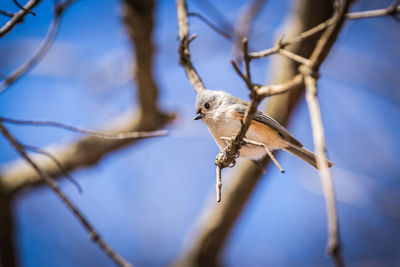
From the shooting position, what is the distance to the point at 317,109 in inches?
26.6

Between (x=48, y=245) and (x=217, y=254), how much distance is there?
12.4ft

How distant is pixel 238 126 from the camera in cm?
208

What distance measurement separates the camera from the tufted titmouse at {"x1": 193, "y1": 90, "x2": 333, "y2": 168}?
2.14 meters

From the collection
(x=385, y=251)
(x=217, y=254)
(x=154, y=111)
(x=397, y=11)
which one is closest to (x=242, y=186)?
(x=217, y=254)

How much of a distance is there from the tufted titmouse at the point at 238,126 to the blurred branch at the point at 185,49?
0.25 metres

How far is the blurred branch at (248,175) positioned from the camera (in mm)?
3645

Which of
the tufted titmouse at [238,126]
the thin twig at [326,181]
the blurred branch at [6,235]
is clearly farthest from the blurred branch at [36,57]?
the blurred branch at [6,235]

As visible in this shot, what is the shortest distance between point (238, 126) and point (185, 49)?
622mm

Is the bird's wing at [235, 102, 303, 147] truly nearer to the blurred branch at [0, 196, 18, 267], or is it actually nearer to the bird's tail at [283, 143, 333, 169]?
the bird's tail at [283, 143, 333, 169]

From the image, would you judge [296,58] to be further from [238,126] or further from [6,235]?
[6,235]

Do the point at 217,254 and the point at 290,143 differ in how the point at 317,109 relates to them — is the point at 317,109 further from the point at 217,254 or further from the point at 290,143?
the point at 217,254

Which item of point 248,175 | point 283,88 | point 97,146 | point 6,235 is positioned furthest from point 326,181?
point 6,235

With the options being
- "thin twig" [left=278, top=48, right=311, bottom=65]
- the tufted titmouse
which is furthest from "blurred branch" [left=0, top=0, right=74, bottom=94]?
"thin twig" [left=278, top=48, right=311, bottom=65]

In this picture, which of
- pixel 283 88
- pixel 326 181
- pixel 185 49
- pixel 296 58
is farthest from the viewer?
pixel 185 49
